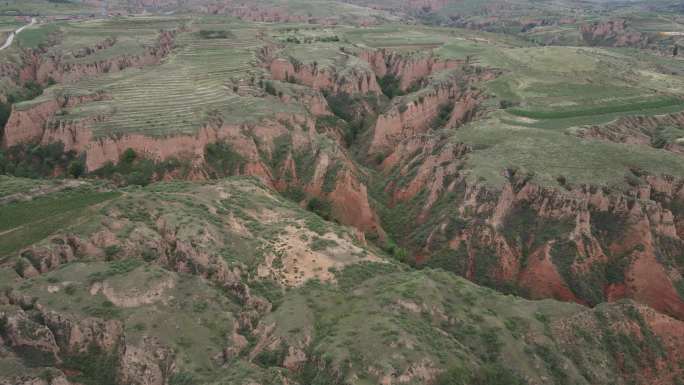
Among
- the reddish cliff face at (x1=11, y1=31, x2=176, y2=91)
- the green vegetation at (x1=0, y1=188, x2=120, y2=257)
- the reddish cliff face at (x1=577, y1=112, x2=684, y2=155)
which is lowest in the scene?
the reddish cliff face at (x1=11, y1=31, x2=176, y2=91)

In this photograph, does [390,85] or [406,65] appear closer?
[390,85]

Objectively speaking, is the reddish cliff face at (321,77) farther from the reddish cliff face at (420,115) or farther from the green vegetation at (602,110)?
the green vegetation at (602,110)

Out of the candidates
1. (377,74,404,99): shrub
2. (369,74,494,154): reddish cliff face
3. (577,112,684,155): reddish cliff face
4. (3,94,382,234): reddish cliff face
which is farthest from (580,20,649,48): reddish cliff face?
(3,94,382,234): reddish cliff face

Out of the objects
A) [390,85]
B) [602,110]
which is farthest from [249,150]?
[390,85]

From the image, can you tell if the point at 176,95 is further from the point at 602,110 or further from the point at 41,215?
the point at 602,110

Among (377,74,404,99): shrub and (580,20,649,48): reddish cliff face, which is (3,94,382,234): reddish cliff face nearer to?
(377,74,404,99): shrub

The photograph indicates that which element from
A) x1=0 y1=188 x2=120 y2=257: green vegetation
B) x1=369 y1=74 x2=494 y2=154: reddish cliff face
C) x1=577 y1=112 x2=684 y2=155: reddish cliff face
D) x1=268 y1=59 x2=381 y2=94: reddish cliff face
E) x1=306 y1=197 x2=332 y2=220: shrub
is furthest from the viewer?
x1=268 y1=59 x2=381 y2=94: reddish cliff face

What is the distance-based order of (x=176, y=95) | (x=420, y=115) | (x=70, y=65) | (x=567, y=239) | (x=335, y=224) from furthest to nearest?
(x=70, y=65) → (x=420, y=115) → (x=176, y=95) → (x=567, y=239) → (x=335, y=224)
